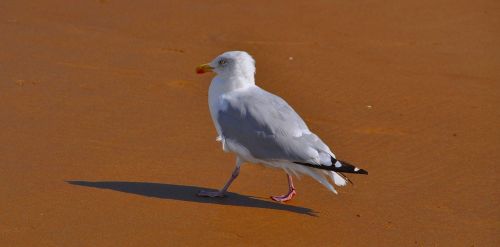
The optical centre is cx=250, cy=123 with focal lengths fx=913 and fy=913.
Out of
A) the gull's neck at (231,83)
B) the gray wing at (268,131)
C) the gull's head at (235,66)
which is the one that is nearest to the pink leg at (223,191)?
the gray wing at (268,131)

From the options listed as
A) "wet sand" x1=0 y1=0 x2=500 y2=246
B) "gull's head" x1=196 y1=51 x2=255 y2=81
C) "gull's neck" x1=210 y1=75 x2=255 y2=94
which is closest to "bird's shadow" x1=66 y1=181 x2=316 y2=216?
"wet sand" x1=0 y1=0 x2=500 y2=246

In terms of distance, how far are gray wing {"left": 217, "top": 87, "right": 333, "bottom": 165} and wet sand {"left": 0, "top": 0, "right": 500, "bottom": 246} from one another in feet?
1.30

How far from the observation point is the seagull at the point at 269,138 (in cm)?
606

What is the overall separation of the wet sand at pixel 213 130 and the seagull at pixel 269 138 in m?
0.27

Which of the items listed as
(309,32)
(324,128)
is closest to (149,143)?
(324,128)

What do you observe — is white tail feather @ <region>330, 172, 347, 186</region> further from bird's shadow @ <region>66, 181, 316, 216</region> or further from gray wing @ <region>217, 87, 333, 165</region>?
bird's shadow @ <region>66, 181, 316, 216</region>

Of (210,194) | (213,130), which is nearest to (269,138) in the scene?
(210,194)

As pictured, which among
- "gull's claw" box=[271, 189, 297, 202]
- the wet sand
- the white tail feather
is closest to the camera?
the wet sand

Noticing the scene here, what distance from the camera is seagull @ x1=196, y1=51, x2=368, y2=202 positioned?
6062 millimetres

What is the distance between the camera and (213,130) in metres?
7.85

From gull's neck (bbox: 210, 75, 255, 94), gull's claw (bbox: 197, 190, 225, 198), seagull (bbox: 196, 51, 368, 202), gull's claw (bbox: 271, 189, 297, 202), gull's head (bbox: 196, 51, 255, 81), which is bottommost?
gull's claw (bbox: 271, 189, 297, 202)

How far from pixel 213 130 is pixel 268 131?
169 centimetres

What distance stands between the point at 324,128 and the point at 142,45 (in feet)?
10.7

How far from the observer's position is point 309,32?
12.0 meters
